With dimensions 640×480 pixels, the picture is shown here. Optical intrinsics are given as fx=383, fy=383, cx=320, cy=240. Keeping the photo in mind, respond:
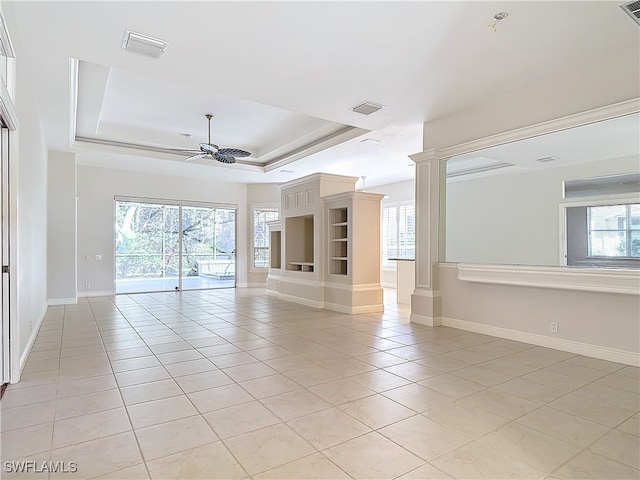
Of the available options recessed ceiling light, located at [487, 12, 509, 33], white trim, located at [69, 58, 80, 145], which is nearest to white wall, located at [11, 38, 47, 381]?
white trim, located at [69, 58, 80, 145]

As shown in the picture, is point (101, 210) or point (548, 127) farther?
point (101, 210)

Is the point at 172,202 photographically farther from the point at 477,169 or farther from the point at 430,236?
the point at 477,169

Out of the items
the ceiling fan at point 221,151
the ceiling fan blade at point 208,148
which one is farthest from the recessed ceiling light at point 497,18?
the ceiling fan blade at point 208,148

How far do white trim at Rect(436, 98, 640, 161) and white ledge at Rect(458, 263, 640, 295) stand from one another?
58.8 inches

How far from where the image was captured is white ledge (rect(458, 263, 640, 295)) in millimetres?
3586

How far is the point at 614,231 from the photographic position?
3.96 m

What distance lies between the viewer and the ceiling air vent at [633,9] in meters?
2.90

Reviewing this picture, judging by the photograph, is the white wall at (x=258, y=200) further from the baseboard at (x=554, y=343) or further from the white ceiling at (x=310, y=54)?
the baseboard at (x=554, y=343)

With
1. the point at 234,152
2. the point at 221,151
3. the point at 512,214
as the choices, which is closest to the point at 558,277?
the point at 512,214

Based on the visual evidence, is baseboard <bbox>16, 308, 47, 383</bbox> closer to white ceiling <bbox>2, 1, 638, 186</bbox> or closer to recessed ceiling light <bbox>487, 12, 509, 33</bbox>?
white ceiling <bbox>2, 1, 638, 186</bbox>

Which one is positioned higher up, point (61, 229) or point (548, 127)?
point (548, 127)

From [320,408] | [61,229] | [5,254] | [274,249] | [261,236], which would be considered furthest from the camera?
[261,236]

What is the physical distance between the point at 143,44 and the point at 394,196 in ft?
27.1

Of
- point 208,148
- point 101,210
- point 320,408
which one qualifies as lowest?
point 320,408
